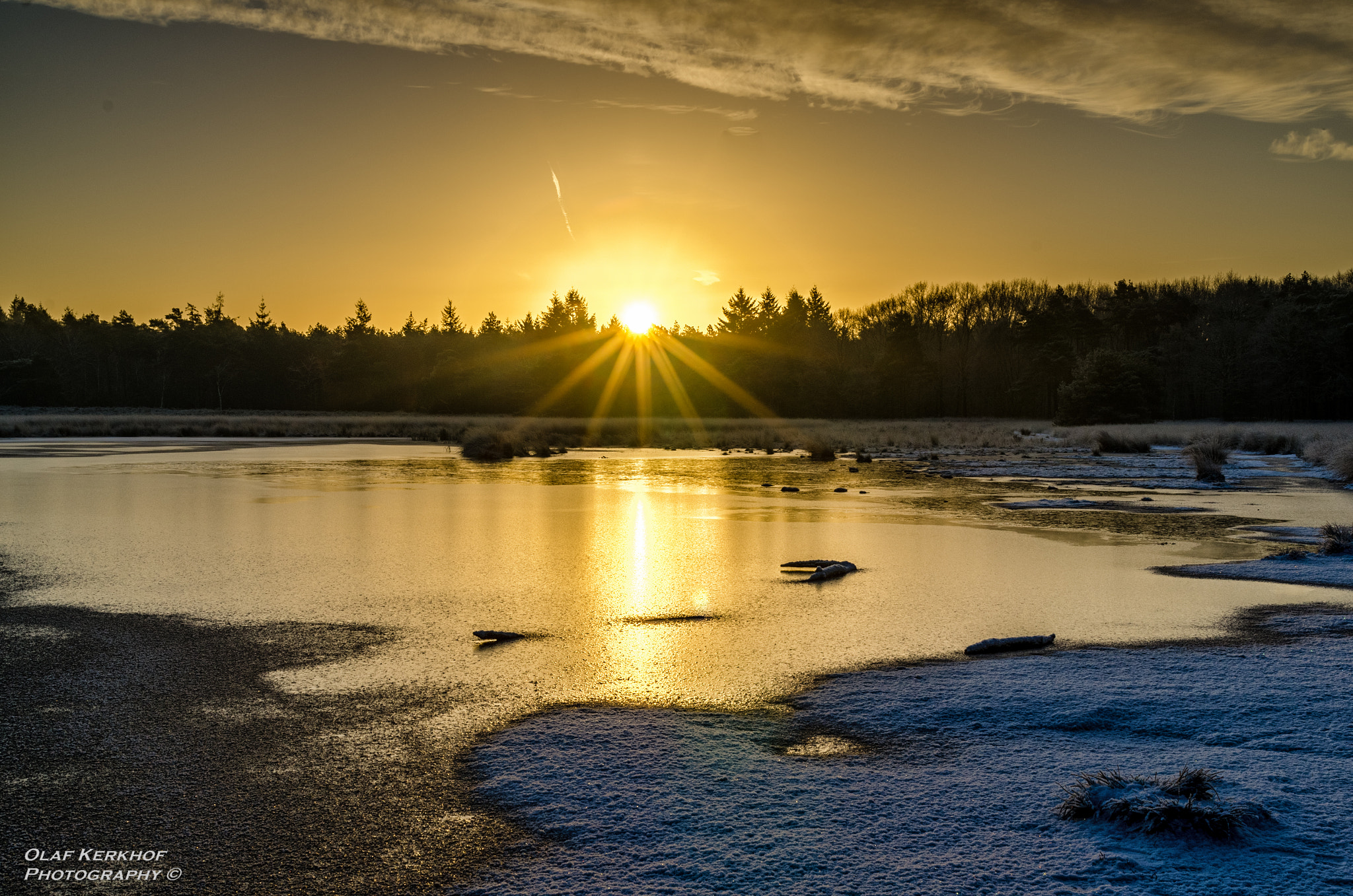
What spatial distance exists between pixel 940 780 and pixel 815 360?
68.6m

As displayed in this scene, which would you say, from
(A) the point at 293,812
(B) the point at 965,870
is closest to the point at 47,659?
(A) the point at 293,812

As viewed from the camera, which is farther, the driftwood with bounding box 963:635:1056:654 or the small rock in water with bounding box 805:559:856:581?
the small rock in water with bounding box 805:559:856:581

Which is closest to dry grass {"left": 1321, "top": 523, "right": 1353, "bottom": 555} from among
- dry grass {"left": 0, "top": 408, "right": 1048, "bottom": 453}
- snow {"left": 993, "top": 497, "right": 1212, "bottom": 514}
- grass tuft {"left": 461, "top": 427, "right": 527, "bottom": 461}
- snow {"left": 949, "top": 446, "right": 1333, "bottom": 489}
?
snow {"left": 993, "top": 497, "right": 1212, "bottom": 514}

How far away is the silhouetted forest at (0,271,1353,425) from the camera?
171 feet

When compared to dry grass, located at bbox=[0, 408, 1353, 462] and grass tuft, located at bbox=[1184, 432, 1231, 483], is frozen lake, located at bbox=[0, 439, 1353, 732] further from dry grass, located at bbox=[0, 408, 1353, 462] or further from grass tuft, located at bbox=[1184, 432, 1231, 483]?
dry grass, located at bbox=[0, 408, 1353, 462]

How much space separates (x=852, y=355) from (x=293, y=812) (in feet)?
266

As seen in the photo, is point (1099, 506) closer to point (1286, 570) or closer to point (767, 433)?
point (1286, 570)

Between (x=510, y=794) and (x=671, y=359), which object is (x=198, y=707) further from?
(x=671, y=359)

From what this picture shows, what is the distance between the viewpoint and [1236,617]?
223 inches

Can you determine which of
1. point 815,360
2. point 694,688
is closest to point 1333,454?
point 694,688

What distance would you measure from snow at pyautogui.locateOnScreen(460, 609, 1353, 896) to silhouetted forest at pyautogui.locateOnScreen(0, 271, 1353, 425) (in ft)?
166

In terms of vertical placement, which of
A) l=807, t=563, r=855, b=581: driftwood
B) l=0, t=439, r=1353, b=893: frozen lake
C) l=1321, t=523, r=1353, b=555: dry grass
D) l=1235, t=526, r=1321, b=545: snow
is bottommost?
l=0, t=439, r=1353, b=893: frozen lake

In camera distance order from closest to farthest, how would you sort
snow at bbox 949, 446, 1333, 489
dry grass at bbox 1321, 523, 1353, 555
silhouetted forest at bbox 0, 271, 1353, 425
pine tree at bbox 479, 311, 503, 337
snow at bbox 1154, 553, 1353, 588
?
snow at bbox 1154, 553, 1353, 588 < dry grass at bbox 1321, 523, 1353, 555 < snow at bbox 949, 446, 1333, 489 < silhouetted forest at bbox 0, 271, 1353, 425 < pine tree at bbox 479, 311, 503, 337

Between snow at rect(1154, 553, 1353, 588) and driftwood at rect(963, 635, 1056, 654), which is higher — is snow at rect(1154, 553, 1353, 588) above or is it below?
above
